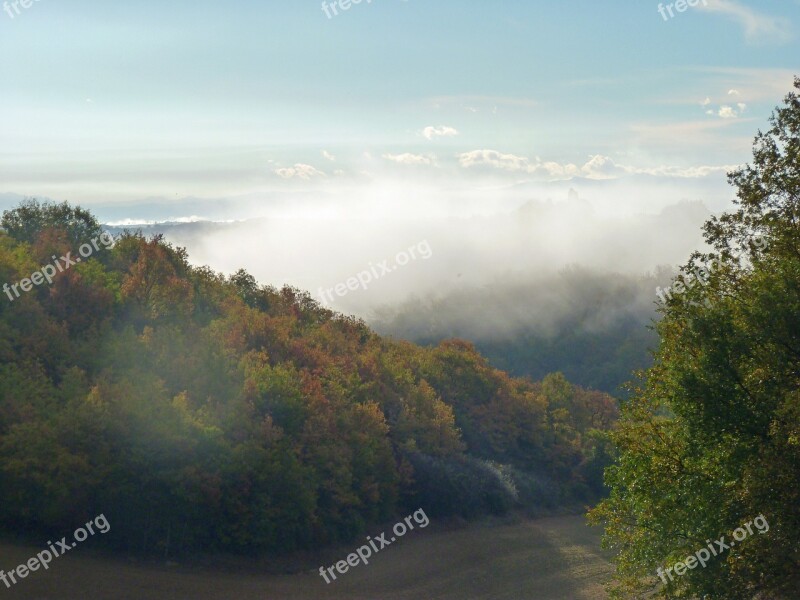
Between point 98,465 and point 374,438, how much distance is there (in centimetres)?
2274

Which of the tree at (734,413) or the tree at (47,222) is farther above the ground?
the tree at (47,222)

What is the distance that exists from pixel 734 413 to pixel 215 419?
3271 centimetres

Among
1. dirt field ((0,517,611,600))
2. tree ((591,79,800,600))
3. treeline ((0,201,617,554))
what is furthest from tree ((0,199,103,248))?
tree ((591,79,800,600))

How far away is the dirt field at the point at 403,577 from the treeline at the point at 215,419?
2986 mm

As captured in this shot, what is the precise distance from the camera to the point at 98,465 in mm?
43094

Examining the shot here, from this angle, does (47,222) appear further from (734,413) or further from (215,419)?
→ (734,413)

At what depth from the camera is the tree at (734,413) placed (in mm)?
21938

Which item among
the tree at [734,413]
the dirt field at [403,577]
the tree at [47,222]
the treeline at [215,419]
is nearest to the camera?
the tree at [734,413]

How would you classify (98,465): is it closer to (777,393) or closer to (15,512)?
(15,512)

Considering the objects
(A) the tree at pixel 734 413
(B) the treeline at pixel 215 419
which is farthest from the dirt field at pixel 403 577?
(A) the tree at pixel 734 413

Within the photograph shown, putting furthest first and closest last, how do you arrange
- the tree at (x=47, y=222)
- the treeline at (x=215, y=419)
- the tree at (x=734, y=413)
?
the tree at (x=47, y=222) < the treeline at (x=215, y=419) < the tree at (x=734, y=413)

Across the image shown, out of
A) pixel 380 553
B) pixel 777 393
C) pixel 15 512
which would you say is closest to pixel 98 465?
pixel 15 512

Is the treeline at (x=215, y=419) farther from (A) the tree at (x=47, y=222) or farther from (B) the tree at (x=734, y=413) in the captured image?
(B) the tree at (x=734, y=413)

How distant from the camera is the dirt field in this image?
37.9 m
